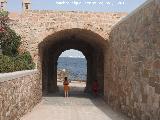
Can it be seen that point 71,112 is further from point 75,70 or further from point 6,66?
point 75,70

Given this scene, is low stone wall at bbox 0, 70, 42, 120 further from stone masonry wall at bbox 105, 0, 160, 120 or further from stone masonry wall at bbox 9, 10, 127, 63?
stone masonry wall at bbox 105, 0, 160, 120

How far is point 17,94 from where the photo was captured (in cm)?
1120

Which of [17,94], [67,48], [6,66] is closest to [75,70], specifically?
[67,48]

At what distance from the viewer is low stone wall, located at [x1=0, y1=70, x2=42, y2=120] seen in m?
9.22

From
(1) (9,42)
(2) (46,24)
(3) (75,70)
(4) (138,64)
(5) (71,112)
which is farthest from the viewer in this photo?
(3) (75,70)

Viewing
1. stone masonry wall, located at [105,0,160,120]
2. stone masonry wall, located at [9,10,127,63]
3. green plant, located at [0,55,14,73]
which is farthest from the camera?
stone masonry wall, located at [9,10,127,63]

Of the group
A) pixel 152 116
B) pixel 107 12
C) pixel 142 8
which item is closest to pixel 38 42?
pixel 107 12

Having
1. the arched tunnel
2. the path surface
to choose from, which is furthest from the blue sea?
the path surface

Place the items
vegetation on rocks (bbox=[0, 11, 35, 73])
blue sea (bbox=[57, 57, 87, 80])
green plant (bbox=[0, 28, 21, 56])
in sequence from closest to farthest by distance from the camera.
A: vegetation on rocks (bbox=[0, 11, 35, 73])
green plant (bbox=[0, 28, 21, 56])
blue sea (bbox=[57, 57, 87, 80])

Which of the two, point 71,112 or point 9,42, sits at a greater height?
point 9,42

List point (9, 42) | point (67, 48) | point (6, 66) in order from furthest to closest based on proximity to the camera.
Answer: point (67, 48)
point (9, 42)
point (6, 66)

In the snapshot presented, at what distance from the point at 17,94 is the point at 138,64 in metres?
3.67

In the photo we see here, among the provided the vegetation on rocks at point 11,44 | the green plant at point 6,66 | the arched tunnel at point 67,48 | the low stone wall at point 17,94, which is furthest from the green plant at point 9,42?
the arched tunnel at point 67,48

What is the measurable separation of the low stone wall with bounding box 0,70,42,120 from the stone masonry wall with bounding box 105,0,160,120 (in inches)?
128
